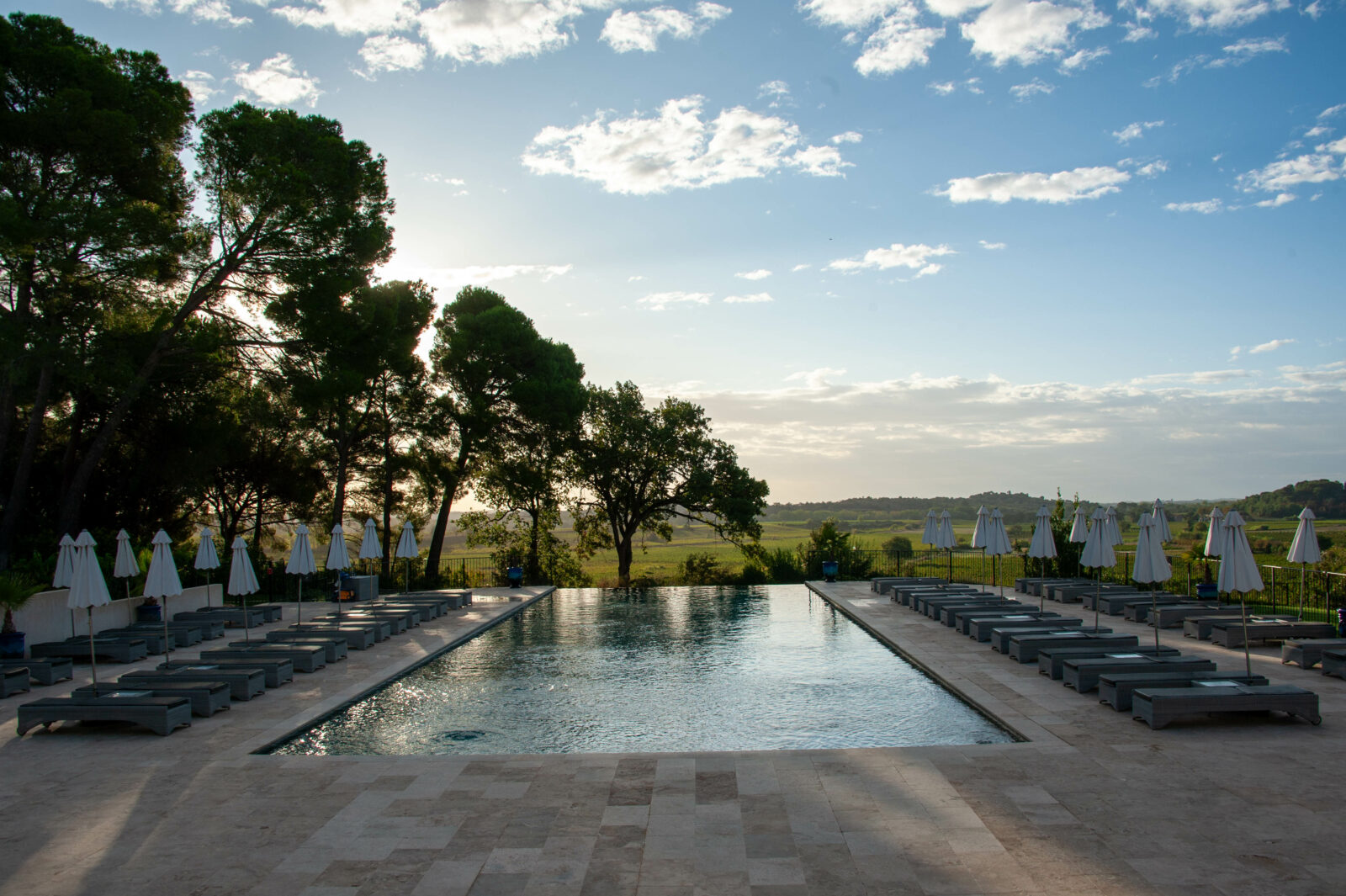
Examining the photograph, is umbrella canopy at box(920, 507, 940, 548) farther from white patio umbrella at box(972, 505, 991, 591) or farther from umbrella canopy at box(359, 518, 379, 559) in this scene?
umbrella canopy at box(359, 518, 379, 559)

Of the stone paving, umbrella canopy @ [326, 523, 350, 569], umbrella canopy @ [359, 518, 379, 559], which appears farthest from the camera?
umbrella canopy @ [359, 518, 379, 559]

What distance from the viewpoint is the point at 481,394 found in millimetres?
28516

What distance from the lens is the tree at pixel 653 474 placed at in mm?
31234

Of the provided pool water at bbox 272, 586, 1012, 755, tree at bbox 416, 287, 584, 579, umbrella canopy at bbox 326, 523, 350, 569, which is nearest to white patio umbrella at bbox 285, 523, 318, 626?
umbrella canopy at bbox 326, 523, 350, 569

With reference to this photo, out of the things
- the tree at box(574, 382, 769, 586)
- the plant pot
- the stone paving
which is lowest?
the stone paving

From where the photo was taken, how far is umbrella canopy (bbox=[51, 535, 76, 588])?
430 inches

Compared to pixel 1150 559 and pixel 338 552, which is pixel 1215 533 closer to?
pixel 1150 559

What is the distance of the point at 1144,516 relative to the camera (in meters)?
11.1

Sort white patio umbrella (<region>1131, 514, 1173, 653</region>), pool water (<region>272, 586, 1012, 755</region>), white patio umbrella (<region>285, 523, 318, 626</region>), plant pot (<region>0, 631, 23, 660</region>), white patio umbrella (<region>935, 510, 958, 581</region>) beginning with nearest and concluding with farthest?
1. pool water (<region>272, 586, 1012, 755</region>)
2. white patio umbrella (<region>1131, 514, 1173, 653</region>)
3. plant pot (<region>0, 631, 23, 660</region>)
4. white patio umbrella (<region>285, 523, 318, 626</region>)
5. white patio umbrella (<region>935, 510, 958, 581</region>)

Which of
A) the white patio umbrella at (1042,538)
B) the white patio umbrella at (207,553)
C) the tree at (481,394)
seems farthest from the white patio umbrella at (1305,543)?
the tree at (481,394)

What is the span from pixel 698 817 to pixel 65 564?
987cm

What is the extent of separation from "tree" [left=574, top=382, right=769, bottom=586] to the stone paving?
22.5 metres

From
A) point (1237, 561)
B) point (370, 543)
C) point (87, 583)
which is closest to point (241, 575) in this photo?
point (87, 583)

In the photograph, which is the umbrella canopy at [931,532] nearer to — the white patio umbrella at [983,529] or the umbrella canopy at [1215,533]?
the white patio umbrella at [983,529]
